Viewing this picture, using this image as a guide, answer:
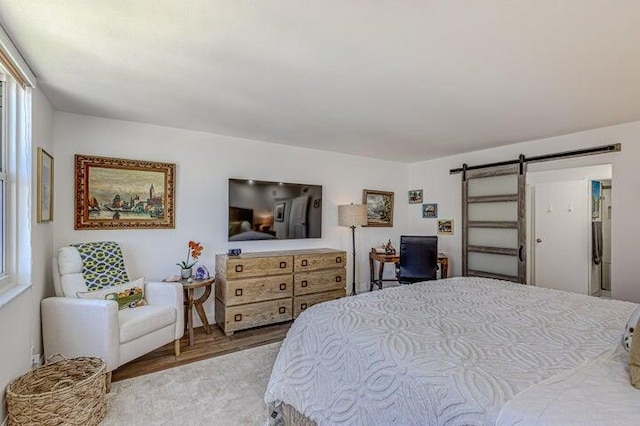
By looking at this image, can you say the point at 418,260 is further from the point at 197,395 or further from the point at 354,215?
the point at 197,395

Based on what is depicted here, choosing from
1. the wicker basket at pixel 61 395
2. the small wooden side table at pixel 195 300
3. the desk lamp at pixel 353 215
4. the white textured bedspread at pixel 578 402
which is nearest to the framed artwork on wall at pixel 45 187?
the wicker basket at pixel 61 395

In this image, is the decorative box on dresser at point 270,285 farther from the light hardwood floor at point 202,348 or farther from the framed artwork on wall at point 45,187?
the framed artwork on wall at point 45,187

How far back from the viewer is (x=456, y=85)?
89.3 inches

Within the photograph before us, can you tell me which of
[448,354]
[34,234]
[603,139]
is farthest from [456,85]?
[34,234]

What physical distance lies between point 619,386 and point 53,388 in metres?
2.82

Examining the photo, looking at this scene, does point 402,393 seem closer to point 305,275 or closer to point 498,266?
point 305,275

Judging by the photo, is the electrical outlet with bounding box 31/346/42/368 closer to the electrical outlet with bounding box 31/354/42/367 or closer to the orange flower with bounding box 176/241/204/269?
the electrical outlet with bounding box 31/354/42/367

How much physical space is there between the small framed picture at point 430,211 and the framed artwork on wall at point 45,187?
4.82 m

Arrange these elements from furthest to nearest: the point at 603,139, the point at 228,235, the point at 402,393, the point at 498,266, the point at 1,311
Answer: the point at 498,266 → the point at 228,235 → the point at 603,139 → the point at 1,311 → the point at 402,393

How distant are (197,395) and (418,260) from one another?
10.4ft

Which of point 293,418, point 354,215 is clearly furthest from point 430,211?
point 293,418

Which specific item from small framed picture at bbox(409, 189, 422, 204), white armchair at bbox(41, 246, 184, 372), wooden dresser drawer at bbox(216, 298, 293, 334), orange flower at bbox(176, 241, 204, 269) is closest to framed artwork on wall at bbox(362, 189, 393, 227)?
small framed picture at bbox(409, 189, 422, 204)

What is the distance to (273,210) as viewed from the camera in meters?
3.99

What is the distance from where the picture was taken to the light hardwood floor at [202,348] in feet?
8.54
